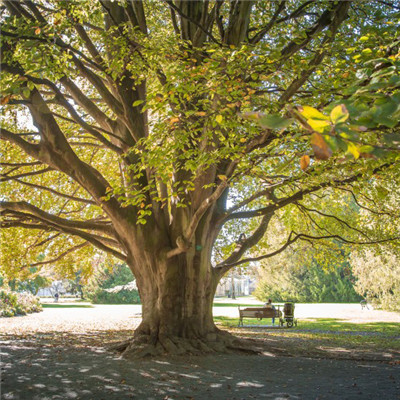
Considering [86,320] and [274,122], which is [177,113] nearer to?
[274,122]

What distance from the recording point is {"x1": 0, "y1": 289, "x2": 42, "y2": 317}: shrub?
2473 centimetres

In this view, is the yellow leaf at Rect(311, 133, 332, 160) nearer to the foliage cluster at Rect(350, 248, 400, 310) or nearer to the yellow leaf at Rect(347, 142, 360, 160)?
the yellow leaf at Rect(347, 142, 360, 160)

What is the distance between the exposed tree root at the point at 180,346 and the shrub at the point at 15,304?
17151 mm

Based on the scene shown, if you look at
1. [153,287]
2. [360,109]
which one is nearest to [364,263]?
[153,287]

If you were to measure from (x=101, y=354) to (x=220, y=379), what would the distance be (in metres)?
3.57

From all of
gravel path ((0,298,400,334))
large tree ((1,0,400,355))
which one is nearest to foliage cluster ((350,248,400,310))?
gravel path ((0,298,400,334))

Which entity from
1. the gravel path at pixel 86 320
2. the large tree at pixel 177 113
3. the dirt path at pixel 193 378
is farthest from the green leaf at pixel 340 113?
the gravel path at pixel 86 320

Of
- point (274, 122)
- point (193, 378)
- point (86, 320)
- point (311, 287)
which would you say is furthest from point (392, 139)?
point (311, 287)

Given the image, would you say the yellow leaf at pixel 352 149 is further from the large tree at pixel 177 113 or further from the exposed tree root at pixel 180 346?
the exposed tree root at pixel 180 346

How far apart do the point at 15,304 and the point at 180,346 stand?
799 inches

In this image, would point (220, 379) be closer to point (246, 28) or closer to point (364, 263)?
point (246, 28)

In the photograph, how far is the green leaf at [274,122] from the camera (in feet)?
5.02

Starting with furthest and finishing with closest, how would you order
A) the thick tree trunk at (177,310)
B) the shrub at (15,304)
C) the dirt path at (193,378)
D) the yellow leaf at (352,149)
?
the shrub at (15,304) < the thick tree trunk at (177,310) < the dirt path at (193,378) < the yellow leaf at (352,149)

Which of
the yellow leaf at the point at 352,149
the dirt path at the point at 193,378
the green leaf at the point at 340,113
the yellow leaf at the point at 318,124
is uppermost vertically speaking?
the green leaf at the point at 340,113
